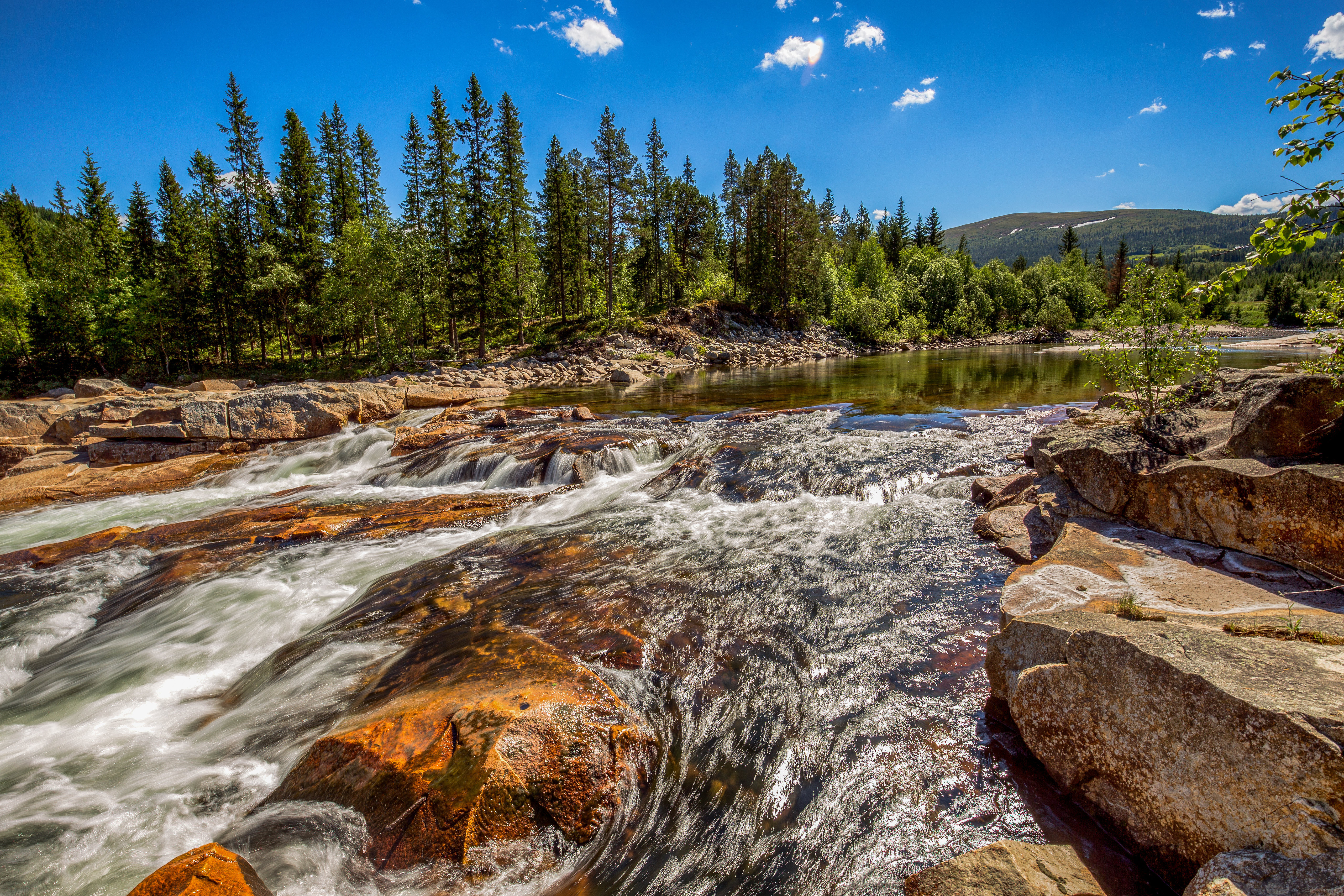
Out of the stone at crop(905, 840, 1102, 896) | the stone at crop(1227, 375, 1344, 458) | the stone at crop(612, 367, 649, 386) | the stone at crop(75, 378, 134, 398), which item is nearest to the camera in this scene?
the stone at crop(905, 840, 1102, 896)

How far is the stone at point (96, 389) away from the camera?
75.7ft

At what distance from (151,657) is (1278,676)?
992 cm

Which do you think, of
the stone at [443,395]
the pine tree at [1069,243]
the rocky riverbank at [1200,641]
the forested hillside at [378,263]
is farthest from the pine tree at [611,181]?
the pine tree at [1069,243]

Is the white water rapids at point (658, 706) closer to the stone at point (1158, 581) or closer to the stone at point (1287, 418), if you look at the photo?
the stone at point (1158, 581)

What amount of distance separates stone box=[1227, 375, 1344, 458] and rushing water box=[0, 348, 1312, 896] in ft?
9.08

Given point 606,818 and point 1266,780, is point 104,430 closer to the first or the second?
point 606,818

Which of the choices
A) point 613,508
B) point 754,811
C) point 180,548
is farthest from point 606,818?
point 180,548

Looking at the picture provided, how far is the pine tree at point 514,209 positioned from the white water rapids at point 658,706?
34376 mm

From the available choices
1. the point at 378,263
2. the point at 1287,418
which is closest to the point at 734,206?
the point at 378,263

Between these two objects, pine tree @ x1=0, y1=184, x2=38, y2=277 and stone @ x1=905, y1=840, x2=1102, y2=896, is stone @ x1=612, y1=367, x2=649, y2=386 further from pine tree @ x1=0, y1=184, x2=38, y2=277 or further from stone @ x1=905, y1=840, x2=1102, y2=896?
pine tree @ x1=0, y1=184, x2=38, y2=277

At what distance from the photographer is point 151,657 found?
593 centimetres

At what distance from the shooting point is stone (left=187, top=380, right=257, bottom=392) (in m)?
25.3

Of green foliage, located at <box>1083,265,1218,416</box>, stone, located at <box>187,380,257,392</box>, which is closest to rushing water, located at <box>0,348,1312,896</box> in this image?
green foliage, located at <box>1083,265,1218,416</box>

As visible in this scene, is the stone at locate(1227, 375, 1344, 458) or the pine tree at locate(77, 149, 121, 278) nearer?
the stone at locate(1227, 375, 1344, 458)
